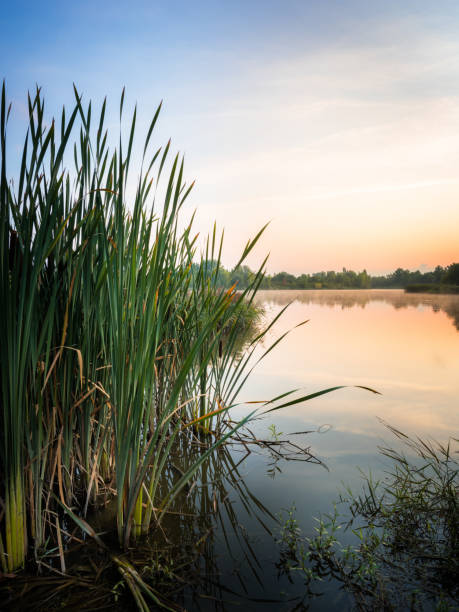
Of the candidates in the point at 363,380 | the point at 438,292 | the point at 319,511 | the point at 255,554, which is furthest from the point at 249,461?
the point at 438,292

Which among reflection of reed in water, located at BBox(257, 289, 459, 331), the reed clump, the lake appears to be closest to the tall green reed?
the reed clump

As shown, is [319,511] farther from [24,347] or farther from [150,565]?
[24,347]

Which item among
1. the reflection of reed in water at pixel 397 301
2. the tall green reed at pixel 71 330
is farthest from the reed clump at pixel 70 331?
the reflection of reed in water at pixel 397 301

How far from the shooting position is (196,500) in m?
1.95

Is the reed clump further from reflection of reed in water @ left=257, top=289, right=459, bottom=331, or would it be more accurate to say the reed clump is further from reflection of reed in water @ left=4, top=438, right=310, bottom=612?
reflection of reed in water @ left=257, top=289, right=459, bottom=331

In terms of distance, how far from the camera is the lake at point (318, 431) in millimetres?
1374

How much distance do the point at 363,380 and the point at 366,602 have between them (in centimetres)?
383

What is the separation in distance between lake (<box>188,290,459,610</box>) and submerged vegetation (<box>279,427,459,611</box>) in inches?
3.0

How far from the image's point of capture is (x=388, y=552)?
148 cm

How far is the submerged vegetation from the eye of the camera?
1.26 meters

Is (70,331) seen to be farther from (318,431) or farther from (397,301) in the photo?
(397,301)

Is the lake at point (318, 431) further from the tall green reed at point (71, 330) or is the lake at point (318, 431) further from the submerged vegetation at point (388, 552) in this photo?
the tall green reed at point (71, 330)

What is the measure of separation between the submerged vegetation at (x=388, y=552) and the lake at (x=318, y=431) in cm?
7

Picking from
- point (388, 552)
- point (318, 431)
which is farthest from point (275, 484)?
point (318, 431)
